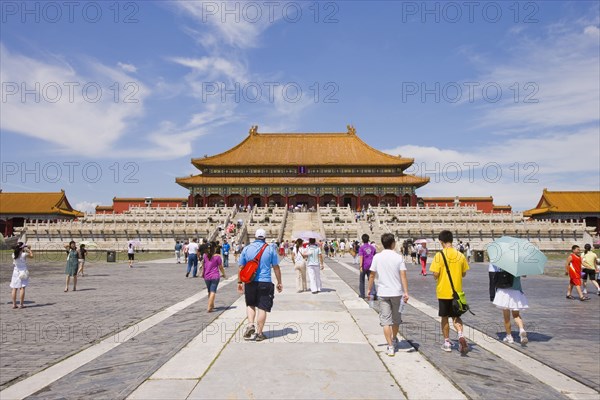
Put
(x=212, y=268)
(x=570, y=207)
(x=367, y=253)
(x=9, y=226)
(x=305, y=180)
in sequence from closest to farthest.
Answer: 1. (x=212, y=268)
2. (x=367, y=253)
3. (x=570, y=207)
4. (x=9, y=226)
5. (x=305, y=180)

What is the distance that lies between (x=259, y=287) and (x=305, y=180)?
52032 mm

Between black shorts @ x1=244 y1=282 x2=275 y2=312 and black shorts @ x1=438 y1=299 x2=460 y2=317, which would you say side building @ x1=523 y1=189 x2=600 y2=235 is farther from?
black shorts @ x1=244 y1=282 x2=275 y2=312

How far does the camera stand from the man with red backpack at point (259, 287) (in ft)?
20.6

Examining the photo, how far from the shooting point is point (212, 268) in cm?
916

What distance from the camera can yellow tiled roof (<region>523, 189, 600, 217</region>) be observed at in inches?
2149

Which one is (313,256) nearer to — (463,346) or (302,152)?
(463,346)

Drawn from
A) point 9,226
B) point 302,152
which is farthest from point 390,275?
point 9,226

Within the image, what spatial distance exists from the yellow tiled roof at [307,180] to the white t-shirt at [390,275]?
170ft

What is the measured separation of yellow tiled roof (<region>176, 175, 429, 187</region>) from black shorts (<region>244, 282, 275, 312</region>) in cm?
5130

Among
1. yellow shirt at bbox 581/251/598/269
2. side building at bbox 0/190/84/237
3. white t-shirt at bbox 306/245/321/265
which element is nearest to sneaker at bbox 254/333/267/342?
white t-shirt at bbox 306/245/321/265

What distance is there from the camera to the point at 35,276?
1789 centimetres

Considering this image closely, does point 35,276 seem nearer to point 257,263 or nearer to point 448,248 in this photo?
point 257,263

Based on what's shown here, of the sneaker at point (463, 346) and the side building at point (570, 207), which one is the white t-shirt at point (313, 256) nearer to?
the sneaker at point (463, 346)

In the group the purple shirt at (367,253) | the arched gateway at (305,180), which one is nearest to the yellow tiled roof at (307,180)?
the arched gateway at (305,180)
